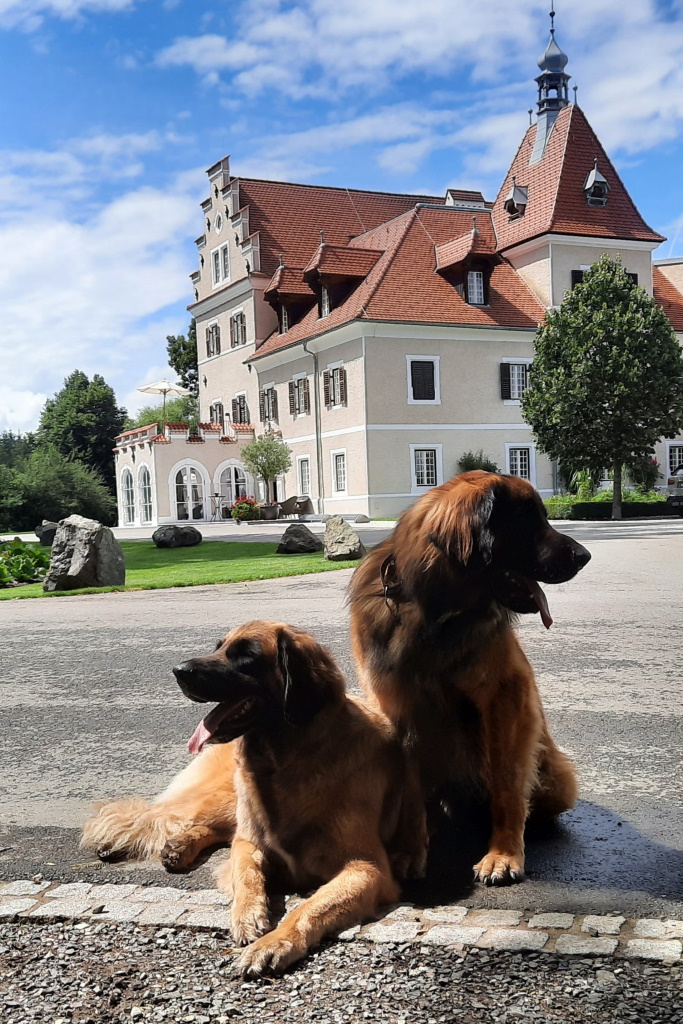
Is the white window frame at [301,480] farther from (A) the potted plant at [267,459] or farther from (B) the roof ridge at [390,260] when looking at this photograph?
(B) the roof ridge at [390,260]

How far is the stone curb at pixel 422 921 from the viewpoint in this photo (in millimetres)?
3041

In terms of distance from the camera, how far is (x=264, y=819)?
336 cm

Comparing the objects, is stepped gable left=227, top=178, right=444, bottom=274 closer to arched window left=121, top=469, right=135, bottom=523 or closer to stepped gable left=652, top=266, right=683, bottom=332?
arched window left=121, top=469, right=135, bottom=523

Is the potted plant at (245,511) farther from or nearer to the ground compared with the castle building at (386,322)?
nearer to the ground

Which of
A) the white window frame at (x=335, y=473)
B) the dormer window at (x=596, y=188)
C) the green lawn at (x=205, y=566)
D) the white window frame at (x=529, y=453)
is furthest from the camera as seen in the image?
the dormer window at (x=596, y=188)

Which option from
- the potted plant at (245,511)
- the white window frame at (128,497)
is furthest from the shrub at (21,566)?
the white window frame at (128,497)

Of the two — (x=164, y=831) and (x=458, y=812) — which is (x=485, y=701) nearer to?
(x=458, y=812)

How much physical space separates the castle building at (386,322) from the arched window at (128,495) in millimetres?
132

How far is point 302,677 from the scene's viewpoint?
329 centimetres

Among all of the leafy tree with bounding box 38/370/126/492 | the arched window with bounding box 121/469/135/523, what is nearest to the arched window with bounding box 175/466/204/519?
the arched window with bounding box 121/469/135/523

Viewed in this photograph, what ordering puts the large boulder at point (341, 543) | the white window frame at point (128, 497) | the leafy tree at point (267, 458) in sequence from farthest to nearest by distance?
1. the white window frame at point (128, 497)
2. the leafy tree at point (267, 458)
3. the large boulder at point (341, 543)

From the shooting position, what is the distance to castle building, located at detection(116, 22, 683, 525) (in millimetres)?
44406

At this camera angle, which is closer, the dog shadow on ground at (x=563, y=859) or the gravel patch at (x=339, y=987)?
the gravel patch at (x=339, y=987)

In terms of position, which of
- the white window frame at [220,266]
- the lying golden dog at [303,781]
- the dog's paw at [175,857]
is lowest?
the dog's paw at [175,857]
